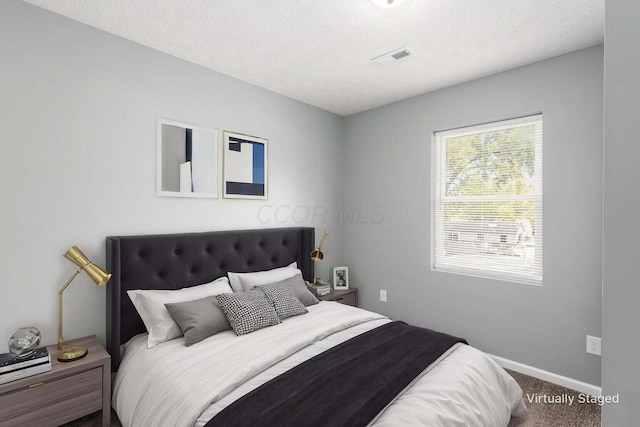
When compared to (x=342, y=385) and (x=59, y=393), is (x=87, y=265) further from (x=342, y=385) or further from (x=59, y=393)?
(x=342, y=385)

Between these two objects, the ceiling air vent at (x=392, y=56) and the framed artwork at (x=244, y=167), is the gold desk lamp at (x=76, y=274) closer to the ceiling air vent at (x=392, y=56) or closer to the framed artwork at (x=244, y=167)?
the framed artwork at (x=244, y=167)

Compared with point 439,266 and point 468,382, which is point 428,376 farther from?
point 439,266

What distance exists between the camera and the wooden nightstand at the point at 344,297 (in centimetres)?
321

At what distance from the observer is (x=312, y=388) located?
4.77 ft

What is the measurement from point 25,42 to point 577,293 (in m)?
4.03

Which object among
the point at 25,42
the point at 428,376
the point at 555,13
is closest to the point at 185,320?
the point at 428,376

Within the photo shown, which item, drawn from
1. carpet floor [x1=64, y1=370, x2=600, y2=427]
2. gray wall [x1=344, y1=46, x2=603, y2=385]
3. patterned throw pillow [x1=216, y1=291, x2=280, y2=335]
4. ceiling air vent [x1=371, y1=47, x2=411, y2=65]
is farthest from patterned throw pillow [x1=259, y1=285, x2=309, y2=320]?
ceiling air vent [x1=371, y1=47, x2=411, y2=65]

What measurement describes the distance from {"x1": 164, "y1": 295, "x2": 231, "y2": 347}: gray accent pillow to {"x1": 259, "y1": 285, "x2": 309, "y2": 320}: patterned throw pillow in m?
0.38

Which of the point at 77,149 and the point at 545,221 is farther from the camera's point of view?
the point at 545,221

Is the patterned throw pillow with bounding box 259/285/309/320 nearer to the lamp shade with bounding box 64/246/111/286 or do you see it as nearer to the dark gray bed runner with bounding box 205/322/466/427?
the dark gray bed runner with bounding box 205/322/466/427

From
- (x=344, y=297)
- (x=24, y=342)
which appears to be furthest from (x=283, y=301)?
(x=24, y=342)

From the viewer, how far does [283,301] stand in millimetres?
2418

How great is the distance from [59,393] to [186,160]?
5.49ft

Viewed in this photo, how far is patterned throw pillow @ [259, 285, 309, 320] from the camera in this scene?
2.37 m
